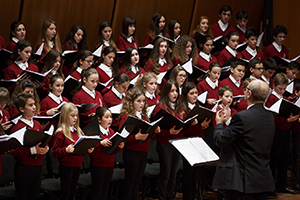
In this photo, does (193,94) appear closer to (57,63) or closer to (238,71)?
(238,71)

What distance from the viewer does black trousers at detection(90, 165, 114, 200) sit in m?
3.68

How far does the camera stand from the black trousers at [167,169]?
404cm

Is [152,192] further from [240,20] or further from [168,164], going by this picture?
[240,20]

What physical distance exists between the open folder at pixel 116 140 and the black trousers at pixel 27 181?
57 centimetres

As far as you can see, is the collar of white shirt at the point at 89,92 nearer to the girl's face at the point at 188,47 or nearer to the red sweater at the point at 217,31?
the girl's face at the point at 188,47

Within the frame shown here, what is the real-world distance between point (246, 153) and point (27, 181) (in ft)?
5.59

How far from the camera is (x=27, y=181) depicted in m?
3.40

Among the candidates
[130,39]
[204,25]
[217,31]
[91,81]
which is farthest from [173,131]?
[217,31]

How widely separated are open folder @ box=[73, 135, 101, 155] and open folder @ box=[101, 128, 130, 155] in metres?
0.21

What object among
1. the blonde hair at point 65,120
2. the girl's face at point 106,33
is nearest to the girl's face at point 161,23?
the girl's face at point 106,33

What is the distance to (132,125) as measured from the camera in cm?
358

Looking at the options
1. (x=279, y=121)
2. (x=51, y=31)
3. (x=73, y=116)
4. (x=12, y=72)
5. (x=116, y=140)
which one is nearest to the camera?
(x=116, y=140)

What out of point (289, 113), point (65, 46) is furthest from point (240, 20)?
point (65, 46)

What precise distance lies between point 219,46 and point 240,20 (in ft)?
3.46
